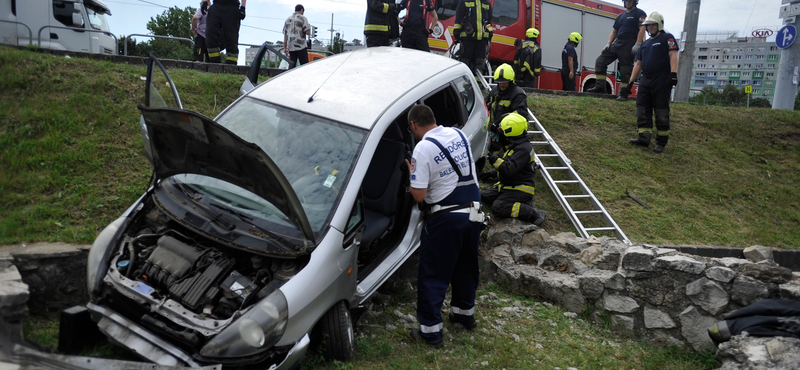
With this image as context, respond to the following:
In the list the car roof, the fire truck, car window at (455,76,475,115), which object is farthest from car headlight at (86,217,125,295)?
the fire truck

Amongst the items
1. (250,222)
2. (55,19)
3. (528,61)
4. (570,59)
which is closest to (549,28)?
(570,59)

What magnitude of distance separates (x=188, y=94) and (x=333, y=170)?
4161 mm

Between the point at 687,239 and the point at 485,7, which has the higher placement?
the point at 485,7

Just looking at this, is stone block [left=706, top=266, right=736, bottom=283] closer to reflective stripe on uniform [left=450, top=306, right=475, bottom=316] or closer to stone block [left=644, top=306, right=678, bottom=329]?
stone block [left=644, top=306, right=678, bottom=329]

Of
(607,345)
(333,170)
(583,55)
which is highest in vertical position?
(583,55)

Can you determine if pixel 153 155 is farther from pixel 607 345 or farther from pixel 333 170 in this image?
pixel 607 345

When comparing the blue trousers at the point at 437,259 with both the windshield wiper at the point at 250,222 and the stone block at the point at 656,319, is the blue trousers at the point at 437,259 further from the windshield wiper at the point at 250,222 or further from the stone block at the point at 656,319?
the stone block at the point at 656,319

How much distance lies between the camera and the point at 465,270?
15.0 ft

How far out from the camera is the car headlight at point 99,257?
354 cm

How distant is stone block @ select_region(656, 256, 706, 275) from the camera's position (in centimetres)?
457

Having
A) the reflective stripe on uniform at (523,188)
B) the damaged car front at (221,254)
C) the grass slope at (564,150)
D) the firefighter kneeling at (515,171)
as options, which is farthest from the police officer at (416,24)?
the damaged car front at (221,254)

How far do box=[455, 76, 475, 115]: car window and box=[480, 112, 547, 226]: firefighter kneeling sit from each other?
1.38 feet

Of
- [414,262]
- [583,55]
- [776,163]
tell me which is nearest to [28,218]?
[414,262]

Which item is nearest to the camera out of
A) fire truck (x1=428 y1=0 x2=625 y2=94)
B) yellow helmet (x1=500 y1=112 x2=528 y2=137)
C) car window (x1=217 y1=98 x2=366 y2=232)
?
car window (x1=217 y1=98 x2=366 y2=232)
